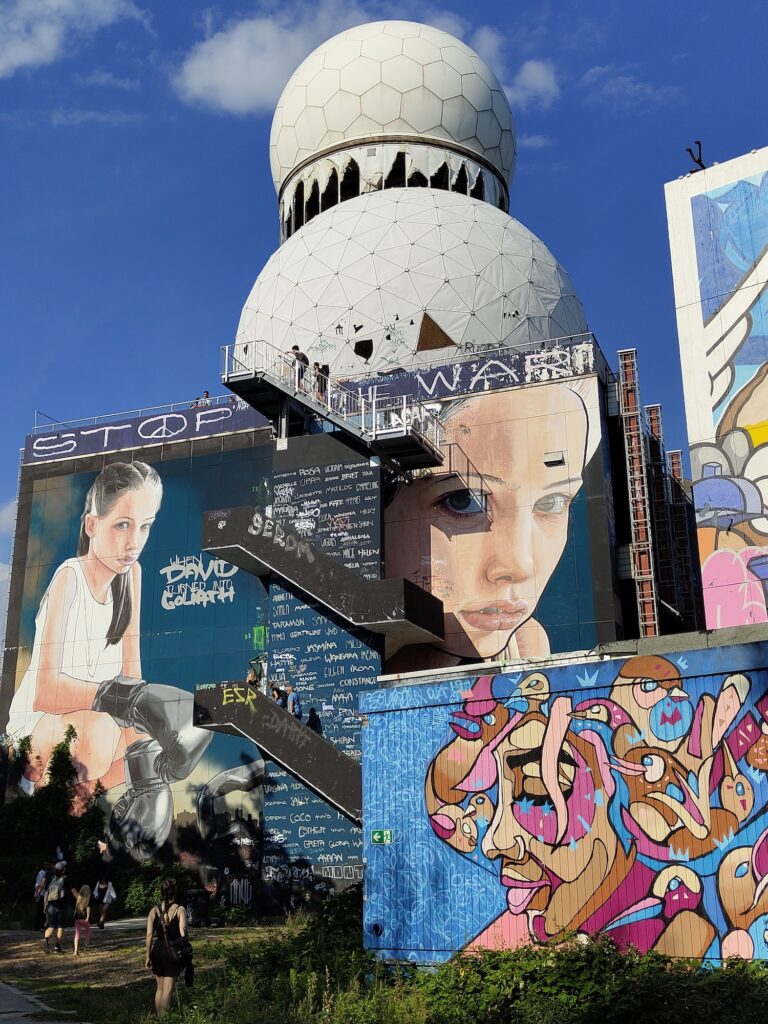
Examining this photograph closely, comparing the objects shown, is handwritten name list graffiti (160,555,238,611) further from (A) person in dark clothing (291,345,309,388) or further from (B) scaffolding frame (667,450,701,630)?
(B) scaffolding frame (667,450,701,630)

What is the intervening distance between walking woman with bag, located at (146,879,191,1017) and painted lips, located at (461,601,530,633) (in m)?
16.1

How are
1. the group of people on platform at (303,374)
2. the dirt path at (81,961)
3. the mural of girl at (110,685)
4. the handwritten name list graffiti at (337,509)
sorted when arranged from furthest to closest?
the mural of girl at (110,685)
the group of people on platform at (303,374)
the handwritten name list graffiti at (337,509)
the dirt path at (81,961)

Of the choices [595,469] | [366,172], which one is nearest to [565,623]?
[595,469]

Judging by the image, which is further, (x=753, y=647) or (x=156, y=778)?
(x=156, y=778)

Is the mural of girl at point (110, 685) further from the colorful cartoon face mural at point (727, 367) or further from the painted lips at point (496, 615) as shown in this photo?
the colorful cartoon face mural at point (727, 367)

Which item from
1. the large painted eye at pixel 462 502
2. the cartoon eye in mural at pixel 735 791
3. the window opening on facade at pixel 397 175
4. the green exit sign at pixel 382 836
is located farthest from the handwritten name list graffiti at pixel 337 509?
the window opening on facade at pixel 397 175

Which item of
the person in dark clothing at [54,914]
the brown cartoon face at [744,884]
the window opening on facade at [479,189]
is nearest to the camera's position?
the brown cartoon face at [744,884]

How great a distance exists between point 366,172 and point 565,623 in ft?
67.2

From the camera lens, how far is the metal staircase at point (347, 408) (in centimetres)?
2927

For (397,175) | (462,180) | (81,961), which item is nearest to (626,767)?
(81,961)

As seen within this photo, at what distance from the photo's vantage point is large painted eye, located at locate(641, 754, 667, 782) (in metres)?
15.9

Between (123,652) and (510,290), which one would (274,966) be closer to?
(123,652)

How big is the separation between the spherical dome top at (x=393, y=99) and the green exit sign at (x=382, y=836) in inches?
1179

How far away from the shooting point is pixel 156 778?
31.2m
